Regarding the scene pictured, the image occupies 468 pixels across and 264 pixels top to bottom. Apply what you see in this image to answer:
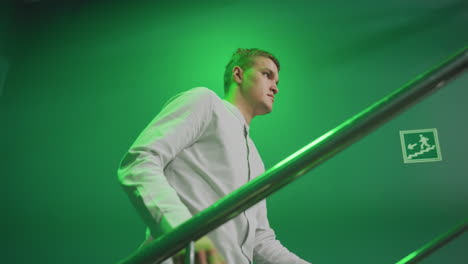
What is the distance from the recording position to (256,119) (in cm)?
239

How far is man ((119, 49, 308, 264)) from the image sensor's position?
885mm

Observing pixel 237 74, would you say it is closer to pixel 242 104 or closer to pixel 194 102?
pixel 242 104

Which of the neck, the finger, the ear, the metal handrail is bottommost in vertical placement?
the finger

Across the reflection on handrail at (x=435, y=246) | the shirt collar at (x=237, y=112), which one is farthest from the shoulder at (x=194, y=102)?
the reflection on handrail at (x=435, y=246)

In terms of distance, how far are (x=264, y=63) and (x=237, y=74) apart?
0.36 feet

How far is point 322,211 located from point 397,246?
367 mm

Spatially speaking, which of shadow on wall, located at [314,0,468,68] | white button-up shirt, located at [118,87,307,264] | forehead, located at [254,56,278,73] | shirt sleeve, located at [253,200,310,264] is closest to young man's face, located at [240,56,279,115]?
forehead, located at [254,56,278,73]

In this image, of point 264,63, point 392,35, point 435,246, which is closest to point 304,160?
point 435,246

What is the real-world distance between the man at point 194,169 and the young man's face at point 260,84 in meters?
0.12

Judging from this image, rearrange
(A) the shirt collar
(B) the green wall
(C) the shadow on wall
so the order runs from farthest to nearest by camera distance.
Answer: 1. (C) the shadow on wall
2. (B) the green wall
3. (A) the shirt collar

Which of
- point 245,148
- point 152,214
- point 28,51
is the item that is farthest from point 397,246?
point 28,51

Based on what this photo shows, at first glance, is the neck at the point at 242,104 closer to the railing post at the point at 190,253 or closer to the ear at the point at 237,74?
the ear at the point at 237,74

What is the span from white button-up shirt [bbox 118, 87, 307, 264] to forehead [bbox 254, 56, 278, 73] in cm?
35

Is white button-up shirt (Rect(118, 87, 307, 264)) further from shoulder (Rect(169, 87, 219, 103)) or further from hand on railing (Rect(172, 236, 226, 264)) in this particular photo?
hand on railing (Rect(172, 236, 226, 264))
